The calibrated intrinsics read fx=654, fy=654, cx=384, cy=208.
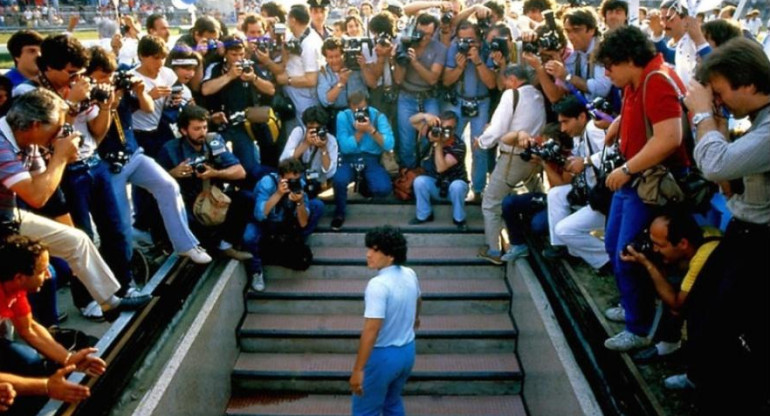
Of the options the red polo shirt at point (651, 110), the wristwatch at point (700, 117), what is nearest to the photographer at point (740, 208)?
the wristwatch at point (700, 117)

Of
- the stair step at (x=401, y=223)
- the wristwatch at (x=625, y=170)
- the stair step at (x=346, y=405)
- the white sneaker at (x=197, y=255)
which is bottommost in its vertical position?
the stair step at (x=346, y=405)

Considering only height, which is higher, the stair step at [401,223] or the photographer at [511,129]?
the photographer at [511,129]

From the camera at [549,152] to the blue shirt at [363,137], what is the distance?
5.32ft

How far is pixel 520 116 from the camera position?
495 centimetres

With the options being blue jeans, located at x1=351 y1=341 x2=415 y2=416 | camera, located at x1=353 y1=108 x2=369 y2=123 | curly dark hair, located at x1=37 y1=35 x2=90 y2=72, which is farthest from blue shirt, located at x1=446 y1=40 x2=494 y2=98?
curly dark hair, located at x1=37 y1=35 x2=90 y2=72

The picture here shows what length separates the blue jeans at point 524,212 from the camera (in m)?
5.00

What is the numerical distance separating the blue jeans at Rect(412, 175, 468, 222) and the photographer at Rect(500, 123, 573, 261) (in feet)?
1.95

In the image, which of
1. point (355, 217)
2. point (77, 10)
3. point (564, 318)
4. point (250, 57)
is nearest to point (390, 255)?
point (564, 318)

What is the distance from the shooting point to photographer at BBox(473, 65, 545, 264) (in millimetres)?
4914

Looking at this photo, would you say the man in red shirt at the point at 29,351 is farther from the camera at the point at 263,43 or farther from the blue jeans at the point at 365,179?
the camera at the point at 263,43

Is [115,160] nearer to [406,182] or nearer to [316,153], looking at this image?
[316,153]

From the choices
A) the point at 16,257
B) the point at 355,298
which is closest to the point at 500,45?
the point at 355,298

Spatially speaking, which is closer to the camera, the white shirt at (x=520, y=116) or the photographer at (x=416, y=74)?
the white shirt at (x=520, y=116)

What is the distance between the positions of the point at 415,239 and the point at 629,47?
123 inches
